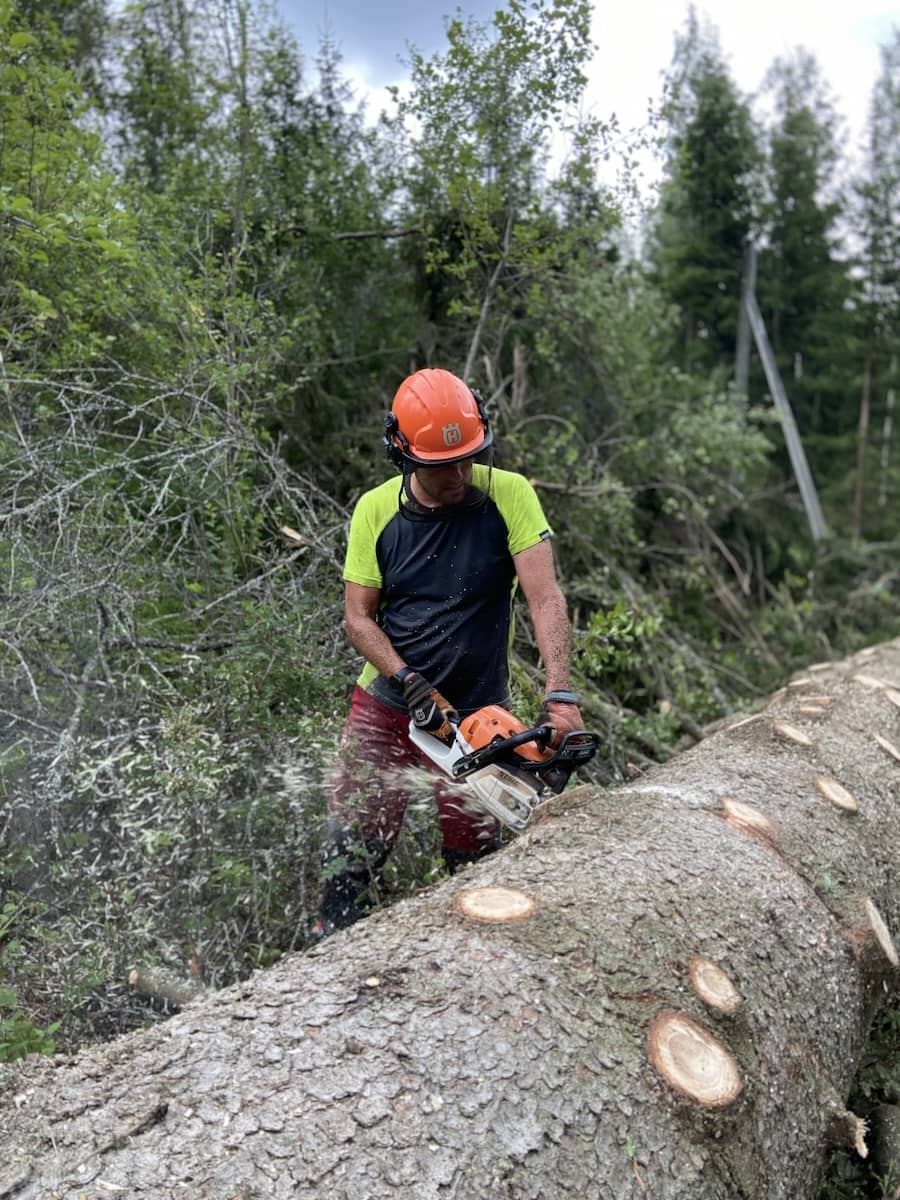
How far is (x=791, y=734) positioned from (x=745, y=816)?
0.84 m

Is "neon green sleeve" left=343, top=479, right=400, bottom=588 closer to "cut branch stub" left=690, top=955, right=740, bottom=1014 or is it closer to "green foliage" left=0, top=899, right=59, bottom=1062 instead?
"green foliage" left=0, top=899, right=59, bottom=1062

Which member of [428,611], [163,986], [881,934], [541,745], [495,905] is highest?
[428,611]

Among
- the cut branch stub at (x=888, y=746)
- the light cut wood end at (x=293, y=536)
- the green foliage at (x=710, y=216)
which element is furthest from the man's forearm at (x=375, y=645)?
the green foliage at (x=710, y=216)

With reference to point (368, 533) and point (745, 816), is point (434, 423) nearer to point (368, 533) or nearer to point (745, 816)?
point (368, 533)

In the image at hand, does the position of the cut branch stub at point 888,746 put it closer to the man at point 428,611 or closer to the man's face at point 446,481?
the man at point 428,611

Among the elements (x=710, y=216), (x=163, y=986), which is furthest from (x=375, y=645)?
(x=710, y=216)

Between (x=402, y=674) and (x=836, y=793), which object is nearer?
(x=402, y=674)

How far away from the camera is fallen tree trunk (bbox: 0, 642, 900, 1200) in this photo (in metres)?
1.44

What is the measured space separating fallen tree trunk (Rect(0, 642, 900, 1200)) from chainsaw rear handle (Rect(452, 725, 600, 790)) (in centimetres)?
12

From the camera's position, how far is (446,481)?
2770 mm

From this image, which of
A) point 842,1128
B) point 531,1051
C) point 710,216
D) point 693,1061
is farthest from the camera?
point 710,216

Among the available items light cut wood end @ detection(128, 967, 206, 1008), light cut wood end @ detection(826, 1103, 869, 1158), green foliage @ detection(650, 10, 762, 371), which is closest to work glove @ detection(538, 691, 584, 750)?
light cut wood end @ detection(826, 1103, 869, 1158)

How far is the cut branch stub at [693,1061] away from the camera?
173cm

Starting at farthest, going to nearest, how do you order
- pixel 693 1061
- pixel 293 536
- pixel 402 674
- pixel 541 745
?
1. pixel 293 536
2. pixel 402 674
3. pixel 541 745
4. pixel 693 1061
